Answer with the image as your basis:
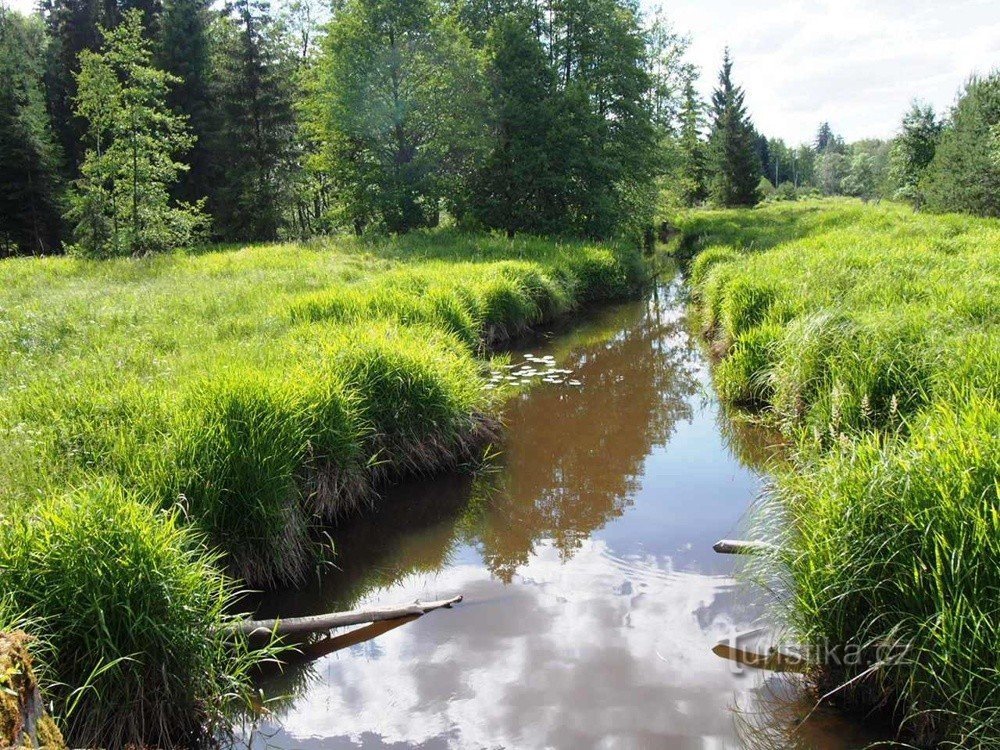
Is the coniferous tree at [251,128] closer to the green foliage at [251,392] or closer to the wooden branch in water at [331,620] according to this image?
the green foliage at [251,392]

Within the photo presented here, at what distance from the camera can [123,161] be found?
61.3ft

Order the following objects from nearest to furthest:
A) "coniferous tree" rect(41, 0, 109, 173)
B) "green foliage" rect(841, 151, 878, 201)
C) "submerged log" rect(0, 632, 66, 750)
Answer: "submerged log" rect(0, 632, 66, 750), "coniferous tree" rect(41, 0, 109, 173), "green foliage" rect(841, 151, 878, 201)

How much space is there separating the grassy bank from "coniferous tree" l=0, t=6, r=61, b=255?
19.8 meters

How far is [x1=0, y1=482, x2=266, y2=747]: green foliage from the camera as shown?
9.87 feet

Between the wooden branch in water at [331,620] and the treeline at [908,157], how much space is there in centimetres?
2594

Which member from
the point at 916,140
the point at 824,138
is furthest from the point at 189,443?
the point at 824,138

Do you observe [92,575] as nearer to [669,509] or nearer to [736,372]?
[669,509]

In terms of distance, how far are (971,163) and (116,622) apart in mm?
33289

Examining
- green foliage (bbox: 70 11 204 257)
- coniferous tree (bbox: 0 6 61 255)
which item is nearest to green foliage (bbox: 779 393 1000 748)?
green foliage (bbox: 70 11 204 257)

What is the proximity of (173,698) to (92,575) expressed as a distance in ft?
2.25

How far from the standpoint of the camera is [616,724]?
3525 millimetres

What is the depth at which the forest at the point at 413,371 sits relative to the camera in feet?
10.2

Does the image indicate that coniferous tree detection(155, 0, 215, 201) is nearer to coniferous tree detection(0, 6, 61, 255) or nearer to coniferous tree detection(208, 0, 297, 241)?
coniferous tree detection(208, 0, 297, 241)

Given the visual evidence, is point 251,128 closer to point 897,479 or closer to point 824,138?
point 897,479
